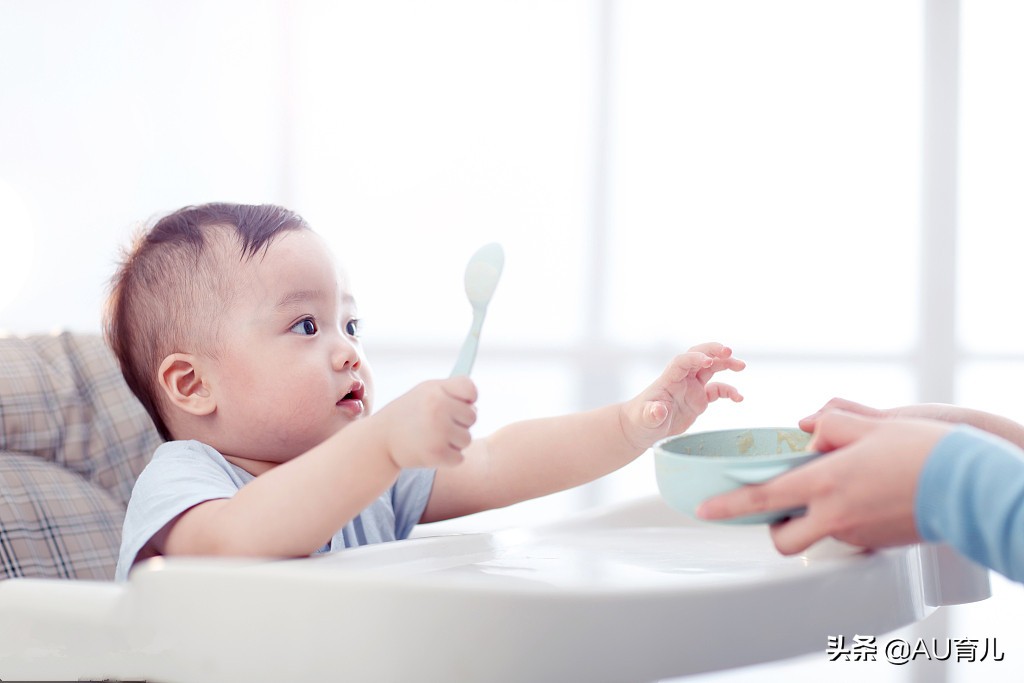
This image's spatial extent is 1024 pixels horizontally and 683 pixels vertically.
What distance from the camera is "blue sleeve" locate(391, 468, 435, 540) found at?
1067mm

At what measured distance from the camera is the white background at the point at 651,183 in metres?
3.04

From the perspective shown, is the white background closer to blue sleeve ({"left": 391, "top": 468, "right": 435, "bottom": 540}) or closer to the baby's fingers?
blue sleeve ({"left": 391, "top": 468, "right": 435, "bottom": 540})

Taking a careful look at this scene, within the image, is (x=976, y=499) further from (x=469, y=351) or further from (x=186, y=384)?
(x=186, y=384)

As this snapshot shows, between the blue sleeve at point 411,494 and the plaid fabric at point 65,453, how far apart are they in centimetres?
30

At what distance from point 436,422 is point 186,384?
1.17ft

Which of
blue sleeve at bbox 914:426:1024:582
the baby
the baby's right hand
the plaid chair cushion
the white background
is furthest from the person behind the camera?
the white background

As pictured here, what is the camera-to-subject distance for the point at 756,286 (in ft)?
10.0

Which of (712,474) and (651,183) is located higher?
(651,183)

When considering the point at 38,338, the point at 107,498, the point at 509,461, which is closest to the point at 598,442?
the point at 509,461

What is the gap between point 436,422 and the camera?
2.29 feet

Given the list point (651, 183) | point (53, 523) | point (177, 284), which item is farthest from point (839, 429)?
point (651, 183)

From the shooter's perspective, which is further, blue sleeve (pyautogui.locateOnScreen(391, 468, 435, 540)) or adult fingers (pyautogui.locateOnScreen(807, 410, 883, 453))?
blue sleeve (pyautogui.locateOnScreen(391, 468, 435, 540))

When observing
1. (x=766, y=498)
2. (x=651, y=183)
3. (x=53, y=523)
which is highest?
(x=651, y=183)

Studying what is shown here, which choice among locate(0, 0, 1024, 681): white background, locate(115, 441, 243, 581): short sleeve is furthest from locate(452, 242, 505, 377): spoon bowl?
locate(0, 0, 1024, 681): white background
